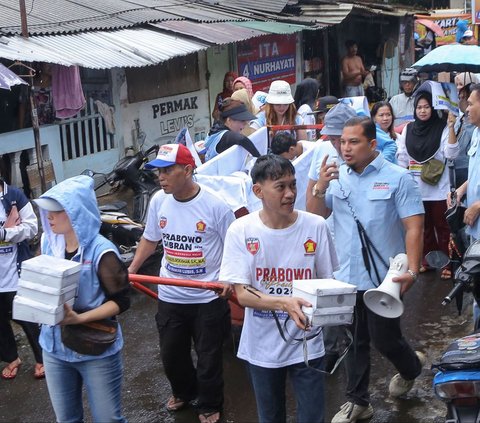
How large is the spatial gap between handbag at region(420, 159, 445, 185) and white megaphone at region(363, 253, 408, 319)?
3.57 m

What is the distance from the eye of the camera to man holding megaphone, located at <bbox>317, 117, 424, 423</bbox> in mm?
4742

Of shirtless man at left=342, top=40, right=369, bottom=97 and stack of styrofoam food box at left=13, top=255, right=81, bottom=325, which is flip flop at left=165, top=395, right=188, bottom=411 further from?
shirtless man at left=342, top=40, right=369, bottom=97

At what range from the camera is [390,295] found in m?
4.23

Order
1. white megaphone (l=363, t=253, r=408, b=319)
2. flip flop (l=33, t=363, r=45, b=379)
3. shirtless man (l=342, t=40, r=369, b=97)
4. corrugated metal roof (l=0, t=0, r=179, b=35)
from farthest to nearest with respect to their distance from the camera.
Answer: shirtless man (l=342, t=40, r=369, b=97) < corrugated metal roof (l=0, t=0, r=179, b=35) < flip flop (l=33, t=363, r=45, b=379) < white megaphone (l=363, t=253, r=408, b=319)

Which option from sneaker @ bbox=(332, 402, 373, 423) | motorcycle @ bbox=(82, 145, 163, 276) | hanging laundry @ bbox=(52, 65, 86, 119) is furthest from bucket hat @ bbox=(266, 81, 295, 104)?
sneaker @ bbox=(332, 402, 373, 423)

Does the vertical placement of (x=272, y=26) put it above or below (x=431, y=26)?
below

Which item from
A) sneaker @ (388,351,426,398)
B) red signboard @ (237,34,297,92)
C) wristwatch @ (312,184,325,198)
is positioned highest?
red signboard @ (237,34,297,92)

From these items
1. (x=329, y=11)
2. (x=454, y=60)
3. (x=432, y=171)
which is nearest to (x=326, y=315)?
(x=432, y=171)

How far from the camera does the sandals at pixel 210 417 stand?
5270 millimetres

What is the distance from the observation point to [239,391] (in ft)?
18.9

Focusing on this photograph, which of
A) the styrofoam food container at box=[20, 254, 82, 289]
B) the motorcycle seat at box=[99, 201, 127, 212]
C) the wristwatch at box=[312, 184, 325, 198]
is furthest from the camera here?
the motorcycle seat at box=[99, 201, 127, 212]

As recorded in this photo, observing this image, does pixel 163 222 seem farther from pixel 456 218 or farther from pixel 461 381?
pixel 461 381

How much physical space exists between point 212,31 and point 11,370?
25.8 feet

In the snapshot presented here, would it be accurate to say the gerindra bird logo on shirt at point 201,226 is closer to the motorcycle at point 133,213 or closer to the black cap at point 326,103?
the motorcycle at point 133,213
